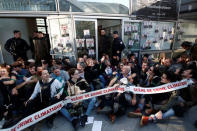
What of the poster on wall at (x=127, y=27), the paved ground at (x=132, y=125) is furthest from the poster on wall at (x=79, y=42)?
the paved ground at (x=132, y=125)

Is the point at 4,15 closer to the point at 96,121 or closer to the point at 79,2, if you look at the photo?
the point at 79,2

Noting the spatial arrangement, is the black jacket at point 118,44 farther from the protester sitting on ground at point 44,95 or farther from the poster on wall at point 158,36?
the protester sitting on ground at point 44,95

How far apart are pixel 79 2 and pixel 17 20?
4023 mm

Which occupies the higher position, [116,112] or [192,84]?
[192,84]

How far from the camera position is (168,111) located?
2.41m

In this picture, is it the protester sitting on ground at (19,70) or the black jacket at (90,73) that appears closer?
the protester sitting on ground at (19,70)

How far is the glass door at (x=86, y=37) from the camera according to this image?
4.46 meters

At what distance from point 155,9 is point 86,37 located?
3315mm

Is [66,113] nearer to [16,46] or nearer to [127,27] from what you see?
[16,46]

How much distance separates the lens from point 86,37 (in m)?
4.66

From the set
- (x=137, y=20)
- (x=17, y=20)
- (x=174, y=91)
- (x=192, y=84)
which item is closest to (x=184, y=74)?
(x=192, y=84)

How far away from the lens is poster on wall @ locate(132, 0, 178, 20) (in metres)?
5.00

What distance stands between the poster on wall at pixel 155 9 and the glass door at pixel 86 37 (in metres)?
1.92

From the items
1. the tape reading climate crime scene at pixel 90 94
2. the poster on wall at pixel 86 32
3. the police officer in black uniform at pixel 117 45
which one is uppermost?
the poster on wall at pixel 86 32
